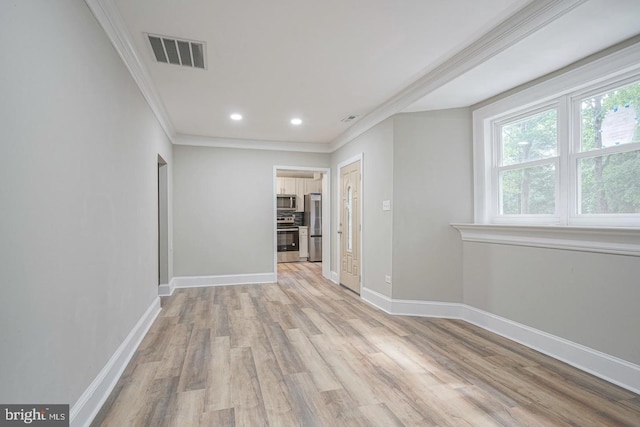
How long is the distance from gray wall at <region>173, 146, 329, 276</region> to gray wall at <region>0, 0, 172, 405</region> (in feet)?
9.61

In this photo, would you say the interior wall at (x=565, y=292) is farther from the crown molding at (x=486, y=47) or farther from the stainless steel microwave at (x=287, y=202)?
the stainless steel microwave at (x=287, y=202)

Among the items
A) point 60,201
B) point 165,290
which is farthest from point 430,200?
point 165,290

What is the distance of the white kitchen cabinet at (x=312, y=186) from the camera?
880cm

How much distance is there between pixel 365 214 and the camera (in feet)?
15.6

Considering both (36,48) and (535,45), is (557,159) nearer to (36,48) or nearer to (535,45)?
(535,45)

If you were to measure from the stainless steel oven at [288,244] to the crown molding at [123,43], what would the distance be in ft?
17.1

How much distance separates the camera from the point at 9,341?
1181 mm

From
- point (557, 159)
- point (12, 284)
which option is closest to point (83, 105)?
point (12, 284)

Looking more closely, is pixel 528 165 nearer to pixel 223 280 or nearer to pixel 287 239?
pixel 223 280

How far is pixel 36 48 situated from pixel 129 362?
7.69 ft

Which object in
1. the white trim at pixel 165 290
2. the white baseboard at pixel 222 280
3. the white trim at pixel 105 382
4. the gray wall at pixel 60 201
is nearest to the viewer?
the gray wall at pixel 60 201

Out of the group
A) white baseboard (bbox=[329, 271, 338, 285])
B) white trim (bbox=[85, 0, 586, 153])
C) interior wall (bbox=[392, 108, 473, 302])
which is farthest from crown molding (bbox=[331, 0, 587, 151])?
white baseboard (bbox=[329, 271, 338, 285])

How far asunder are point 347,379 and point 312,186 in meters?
6.74

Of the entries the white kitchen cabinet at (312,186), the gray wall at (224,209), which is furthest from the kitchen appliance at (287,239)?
the gray wall at (224,209)
